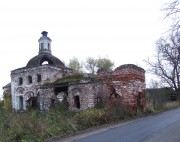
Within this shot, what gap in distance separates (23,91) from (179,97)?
30407 millimetres

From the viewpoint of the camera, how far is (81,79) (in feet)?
114

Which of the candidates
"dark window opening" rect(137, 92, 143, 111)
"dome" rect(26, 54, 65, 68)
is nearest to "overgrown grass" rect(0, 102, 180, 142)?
"dark window opening" rect(137, 92, 143, 111)

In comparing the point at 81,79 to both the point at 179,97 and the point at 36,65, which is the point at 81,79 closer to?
the point at 36,65

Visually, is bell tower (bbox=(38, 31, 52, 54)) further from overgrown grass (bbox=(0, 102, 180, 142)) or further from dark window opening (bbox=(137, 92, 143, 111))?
overgrown grass (bbox=(0, 102, 180, 142))

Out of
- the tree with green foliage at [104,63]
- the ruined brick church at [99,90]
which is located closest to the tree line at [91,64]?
the tree with green foliage at [104,63]

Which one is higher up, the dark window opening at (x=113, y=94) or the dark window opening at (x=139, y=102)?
the dark window opening at (x=113, y=94)

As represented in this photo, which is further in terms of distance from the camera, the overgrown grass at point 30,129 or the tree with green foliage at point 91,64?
the tree with green foliage at point 91,64

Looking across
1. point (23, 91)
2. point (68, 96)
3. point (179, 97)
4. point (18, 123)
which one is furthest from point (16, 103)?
point (18, 123)

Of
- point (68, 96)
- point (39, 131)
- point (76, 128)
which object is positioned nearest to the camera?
point (39, 131)

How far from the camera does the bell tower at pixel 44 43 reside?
5672 cm

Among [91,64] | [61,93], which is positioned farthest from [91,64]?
[61,93]

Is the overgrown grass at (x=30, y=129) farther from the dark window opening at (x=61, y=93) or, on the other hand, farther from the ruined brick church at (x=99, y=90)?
the dark window opening at (x=61, y=93)

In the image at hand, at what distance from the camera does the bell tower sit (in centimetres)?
5672

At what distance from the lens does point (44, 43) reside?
5722 cm
